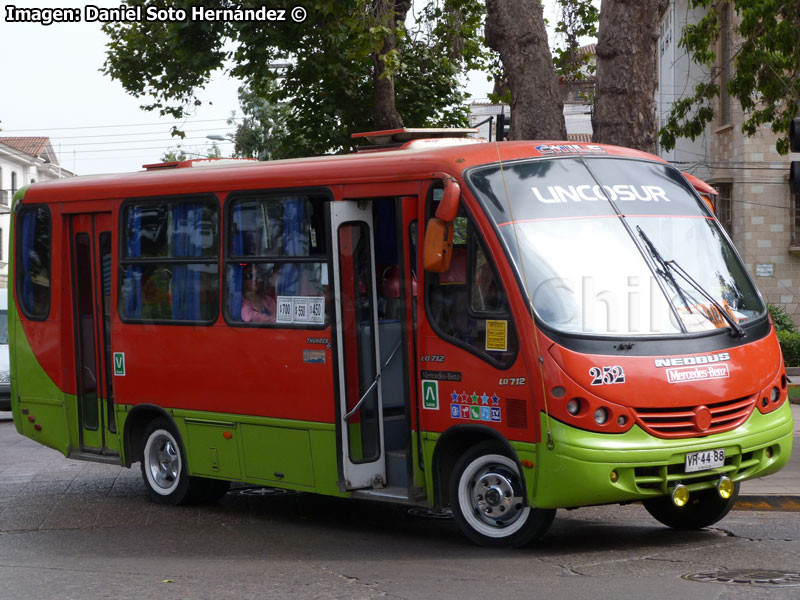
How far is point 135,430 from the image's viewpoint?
11336 mm

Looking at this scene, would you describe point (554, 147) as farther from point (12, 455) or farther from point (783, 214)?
point (783, 214)

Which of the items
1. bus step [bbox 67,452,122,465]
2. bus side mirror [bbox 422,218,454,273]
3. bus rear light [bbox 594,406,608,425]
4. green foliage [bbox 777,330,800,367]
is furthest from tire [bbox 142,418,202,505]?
green foliage [bbox 777,330,800,367]

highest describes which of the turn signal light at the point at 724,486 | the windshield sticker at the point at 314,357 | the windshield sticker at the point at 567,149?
the windshield sticker at the point at 567,149

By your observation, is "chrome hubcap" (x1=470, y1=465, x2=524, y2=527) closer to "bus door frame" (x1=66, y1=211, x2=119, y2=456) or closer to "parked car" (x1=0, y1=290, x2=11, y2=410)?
"bus door frame" (x1=66, y1=211, x2=119, y2=456)

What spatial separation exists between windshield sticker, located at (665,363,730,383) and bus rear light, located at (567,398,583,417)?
589 mm

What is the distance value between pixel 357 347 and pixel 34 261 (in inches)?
179

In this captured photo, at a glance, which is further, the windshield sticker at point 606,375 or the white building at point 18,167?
the white building at point 18,167

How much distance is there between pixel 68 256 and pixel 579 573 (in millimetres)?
6417

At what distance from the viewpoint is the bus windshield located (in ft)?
26.2

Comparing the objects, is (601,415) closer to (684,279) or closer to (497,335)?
(497,335)

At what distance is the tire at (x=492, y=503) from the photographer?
805 centimetres

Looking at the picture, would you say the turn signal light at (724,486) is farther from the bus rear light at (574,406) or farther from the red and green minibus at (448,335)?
the bus rear light at (574,406)

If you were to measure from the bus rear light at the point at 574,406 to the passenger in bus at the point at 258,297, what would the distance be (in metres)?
2.87

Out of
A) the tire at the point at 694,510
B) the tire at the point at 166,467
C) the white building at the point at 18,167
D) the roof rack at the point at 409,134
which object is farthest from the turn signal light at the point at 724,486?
the white building at the point at 18,167
